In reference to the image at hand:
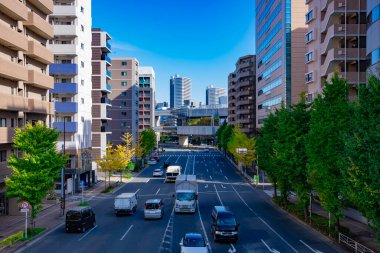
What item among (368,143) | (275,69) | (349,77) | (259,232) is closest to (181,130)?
(275,69)

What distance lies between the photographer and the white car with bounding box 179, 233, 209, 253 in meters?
23.4

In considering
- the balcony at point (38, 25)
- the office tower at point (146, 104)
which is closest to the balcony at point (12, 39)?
the balcony at point (38, 25)

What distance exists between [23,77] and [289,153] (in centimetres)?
2697

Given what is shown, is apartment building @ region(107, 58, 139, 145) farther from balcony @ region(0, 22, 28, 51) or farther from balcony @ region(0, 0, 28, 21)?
balcony @ region(0, 0, 28, 21)

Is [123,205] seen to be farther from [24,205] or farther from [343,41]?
[343,41]

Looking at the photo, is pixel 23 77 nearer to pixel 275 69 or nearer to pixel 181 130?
pixel 275 69

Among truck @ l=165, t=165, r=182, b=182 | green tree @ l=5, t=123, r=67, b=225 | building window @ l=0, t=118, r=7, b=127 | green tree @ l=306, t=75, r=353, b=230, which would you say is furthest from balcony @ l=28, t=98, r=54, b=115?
green tree @ l=306, t=75, r=353, b=230

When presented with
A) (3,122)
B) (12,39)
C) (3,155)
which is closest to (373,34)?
(12,39)

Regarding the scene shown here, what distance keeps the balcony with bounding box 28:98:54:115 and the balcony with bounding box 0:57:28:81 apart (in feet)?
10.2

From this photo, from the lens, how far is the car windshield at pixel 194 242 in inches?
947

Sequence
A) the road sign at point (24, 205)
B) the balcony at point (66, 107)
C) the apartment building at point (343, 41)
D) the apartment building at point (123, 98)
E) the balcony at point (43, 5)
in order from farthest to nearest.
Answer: the apartment building at point (123, 98)
the balcony at point (66, 107)
the apartment building at point (343, 41)
the balcony at point (43, 5)
the road sign at point (24, 205)

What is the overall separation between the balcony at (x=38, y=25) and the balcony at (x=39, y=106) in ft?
25.9

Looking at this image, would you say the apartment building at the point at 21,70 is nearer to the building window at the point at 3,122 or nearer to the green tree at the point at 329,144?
the building window at the point at 3,122

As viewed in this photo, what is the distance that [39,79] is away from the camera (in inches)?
1693
